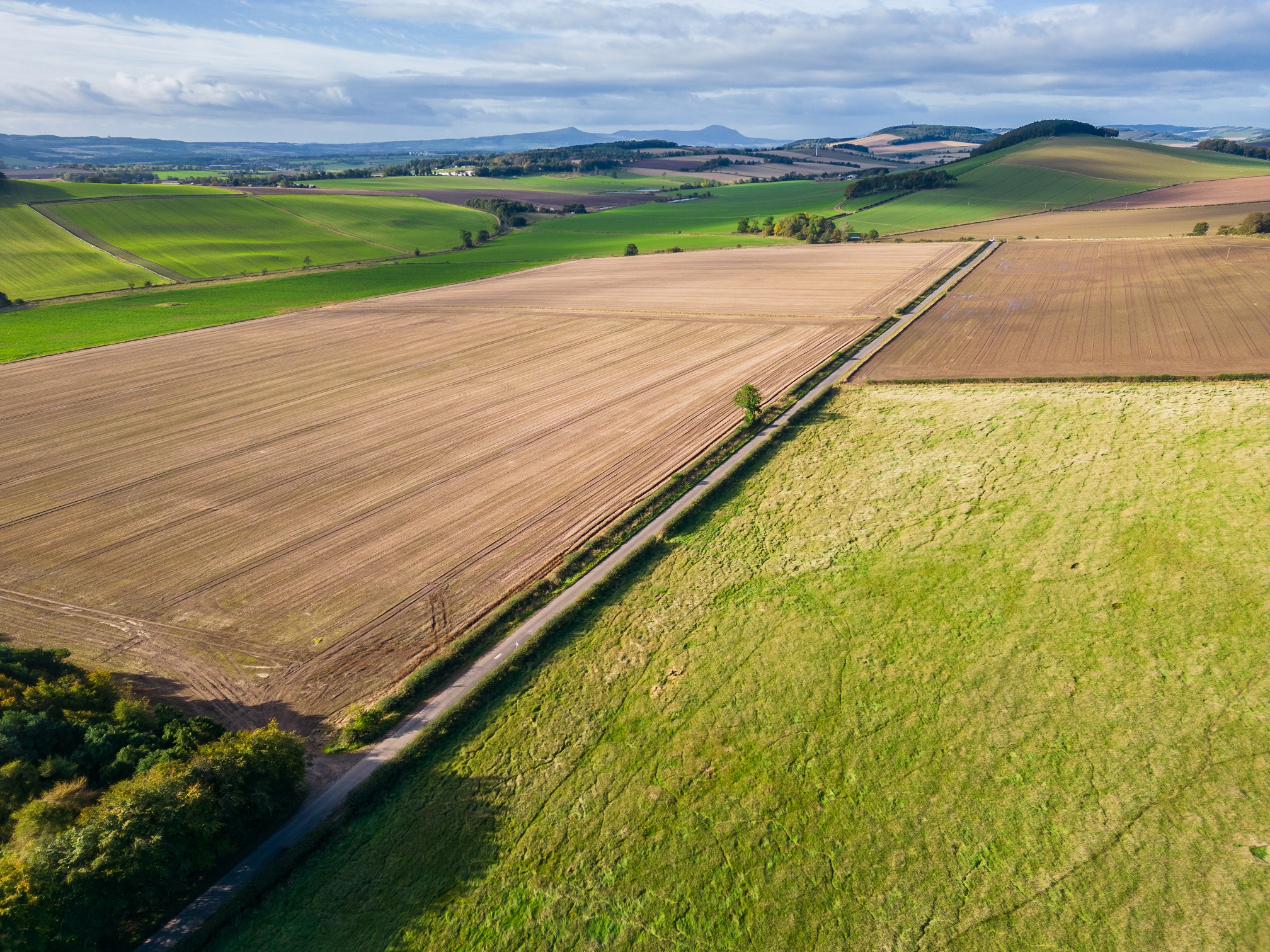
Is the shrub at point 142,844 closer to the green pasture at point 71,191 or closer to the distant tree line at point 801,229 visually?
the distant tree line at point 801,229

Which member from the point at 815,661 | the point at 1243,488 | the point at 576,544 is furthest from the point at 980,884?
the point at 1243,488

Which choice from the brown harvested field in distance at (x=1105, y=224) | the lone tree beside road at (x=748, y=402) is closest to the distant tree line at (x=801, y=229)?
the brown harvested field in distance at (x=1105, y=224)

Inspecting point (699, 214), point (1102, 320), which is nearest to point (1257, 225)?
point (1102, 320)

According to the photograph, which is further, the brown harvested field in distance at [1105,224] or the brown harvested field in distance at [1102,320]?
the brown harvested field in distance at [1105,224]

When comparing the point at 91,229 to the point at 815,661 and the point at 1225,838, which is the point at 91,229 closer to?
the point at 815,661

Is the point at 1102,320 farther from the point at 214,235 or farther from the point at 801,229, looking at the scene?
the point at 214,235
